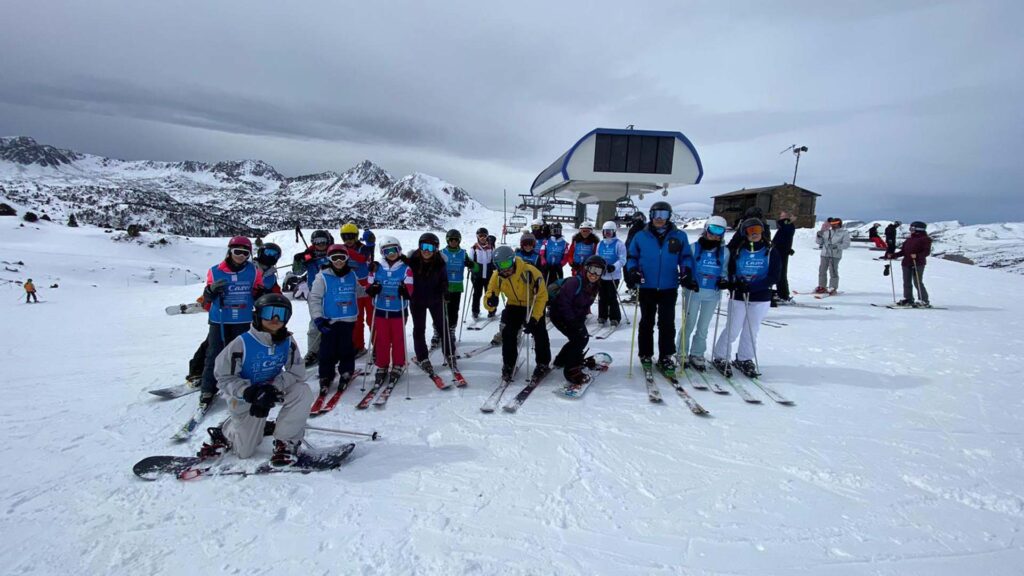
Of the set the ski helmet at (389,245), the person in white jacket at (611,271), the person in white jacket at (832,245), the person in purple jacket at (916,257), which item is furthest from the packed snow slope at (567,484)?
the person in white jacket at (832,245)

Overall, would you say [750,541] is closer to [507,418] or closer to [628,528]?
[628,528]

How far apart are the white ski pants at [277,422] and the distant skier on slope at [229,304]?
140 cm

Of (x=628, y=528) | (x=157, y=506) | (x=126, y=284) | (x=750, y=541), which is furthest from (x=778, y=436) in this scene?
(x=126, y=284)

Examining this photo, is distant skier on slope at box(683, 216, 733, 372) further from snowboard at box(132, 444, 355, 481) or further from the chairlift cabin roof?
the chairlift cabin roof

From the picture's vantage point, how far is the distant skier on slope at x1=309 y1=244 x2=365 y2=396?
4.95 m

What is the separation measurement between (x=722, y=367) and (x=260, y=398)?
5635mm

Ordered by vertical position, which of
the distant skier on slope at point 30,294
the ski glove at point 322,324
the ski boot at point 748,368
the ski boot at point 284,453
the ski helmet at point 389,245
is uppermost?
the ski helmet at point 389,245

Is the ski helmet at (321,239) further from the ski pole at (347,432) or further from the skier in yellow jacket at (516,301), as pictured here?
the ski pole at (347,432)

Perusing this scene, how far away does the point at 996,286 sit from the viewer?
13.0m

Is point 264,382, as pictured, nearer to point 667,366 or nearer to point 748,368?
point 667,366

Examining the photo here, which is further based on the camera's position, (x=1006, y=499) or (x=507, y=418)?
(x=507, y=418)

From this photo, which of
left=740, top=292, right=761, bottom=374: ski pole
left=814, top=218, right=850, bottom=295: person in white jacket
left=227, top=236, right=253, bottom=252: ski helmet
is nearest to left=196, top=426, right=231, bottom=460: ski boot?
left=227, top=236, right=253, bottom=252: ski helmet

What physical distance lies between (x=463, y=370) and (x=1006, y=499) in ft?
17.4

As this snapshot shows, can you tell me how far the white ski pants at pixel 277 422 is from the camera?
139 inches
